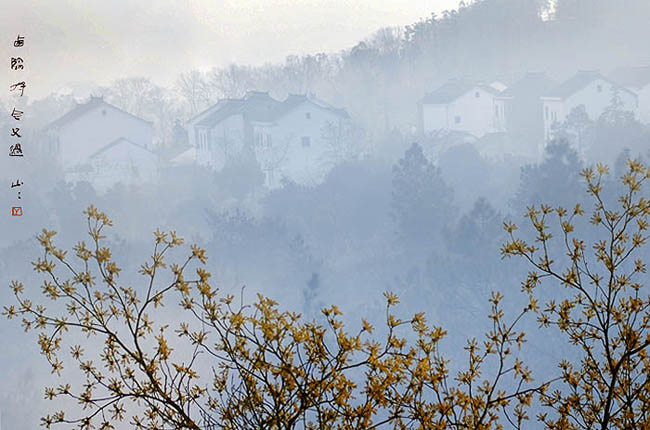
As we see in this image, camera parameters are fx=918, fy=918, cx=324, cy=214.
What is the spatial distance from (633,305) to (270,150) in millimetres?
9443

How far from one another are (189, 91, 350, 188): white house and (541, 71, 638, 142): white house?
236 cm

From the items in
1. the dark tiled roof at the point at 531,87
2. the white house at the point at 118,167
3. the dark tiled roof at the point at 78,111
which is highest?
the dark tiled roof at the point at 531,87

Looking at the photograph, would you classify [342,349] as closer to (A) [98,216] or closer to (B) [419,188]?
(A) [98,216]

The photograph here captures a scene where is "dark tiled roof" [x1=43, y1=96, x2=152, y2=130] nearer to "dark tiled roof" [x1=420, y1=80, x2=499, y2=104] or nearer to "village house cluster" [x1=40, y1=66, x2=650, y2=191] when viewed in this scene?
"village house cluster" [x1=40, y1=66, x2=650, y2=191]

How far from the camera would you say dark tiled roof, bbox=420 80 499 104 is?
1034 cm

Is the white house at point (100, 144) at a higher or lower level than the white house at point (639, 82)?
lower

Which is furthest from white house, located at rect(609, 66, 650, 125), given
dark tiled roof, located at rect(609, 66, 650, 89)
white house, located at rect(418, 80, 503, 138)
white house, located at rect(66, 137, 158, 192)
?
white house, located at rect(66, 137, 158, 192)

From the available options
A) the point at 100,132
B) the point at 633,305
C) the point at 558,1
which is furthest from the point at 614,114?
the point at 633,305

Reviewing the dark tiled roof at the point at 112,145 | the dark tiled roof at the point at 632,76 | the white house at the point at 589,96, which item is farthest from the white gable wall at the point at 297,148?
the dark tiled roof at the point at 632,76

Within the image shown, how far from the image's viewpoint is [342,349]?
0.85 m

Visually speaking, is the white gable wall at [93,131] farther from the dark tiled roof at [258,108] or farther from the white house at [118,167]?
the dark tiled roof at [258,108]

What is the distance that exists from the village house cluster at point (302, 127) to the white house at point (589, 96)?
1cm

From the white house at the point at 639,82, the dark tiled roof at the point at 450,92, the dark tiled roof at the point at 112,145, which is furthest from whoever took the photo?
the dark tiled roof at the point at 450,92

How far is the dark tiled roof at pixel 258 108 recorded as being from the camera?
33.2 ft
